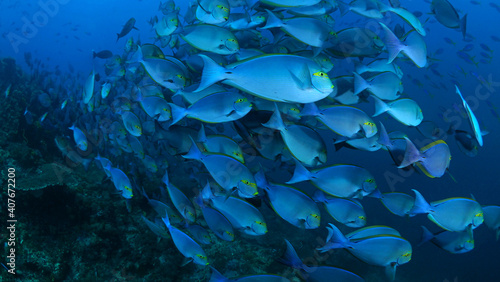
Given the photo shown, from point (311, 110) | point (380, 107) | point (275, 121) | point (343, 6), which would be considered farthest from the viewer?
point (343, 6)

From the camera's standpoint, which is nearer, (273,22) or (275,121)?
(275,121)

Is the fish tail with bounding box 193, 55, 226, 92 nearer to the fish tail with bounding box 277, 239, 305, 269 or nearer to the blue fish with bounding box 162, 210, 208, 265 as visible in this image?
the fish tail with bounding box 277, 239, 305, 269

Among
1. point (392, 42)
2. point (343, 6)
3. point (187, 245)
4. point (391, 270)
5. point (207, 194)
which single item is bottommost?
point (391, 270)

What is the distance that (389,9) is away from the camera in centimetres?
283

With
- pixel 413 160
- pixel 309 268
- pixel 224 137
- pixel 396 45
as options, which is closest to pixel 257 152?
pixel 224 137

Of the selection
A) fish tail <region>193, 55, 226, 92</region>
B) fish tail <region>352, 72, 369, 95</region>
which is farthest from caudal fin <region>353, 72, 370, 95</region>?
fish tail <region>193, 55, 226, 92</region>

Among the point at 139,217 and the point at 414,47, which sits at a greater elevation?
the point at 414,47

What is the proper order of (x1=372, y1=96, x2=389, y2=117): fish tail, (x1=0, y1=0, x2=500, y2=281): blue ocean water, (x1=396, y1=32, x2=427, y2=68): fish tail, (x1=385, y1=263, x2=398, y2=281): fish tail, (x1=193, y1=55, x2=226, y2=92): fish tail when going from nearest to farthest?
(x1=193, y1=55, x2=226, y2=92): fish tail → (x1=385, y1=263, x2=398, y2=281): fish tail → (x1=396, y1=32, x2=427, y2=68): fish tail → (x1=372, y1=96, x2=389, y2=117): fish tail → (x1=0, y1=0, x2=500, y2=281): blue ocean water

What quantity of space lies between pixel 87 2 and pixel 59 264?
87418 millimetres

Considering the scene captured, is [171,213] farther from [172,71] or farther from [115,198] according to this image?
[172,71]

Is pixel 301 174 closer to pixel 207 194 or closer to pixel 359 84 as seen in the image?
pixel 207 194

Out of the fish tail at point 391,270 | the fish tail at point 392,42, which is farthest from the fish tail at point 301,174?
the fish tail at point 392,42

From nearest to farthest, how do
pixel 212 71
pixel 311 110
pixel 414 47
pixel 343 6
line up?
pixel 212 71
pixel 311 110
pixel 414 47
pixel 343 6

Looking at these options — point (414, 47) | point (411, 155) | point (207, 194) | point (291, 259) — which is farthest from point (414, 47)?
point (207, 194)
